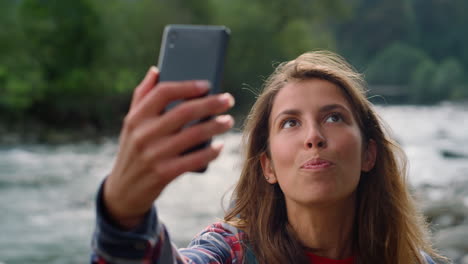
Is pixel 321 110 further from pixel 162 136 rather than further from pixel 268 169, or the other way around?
pixel 162 136

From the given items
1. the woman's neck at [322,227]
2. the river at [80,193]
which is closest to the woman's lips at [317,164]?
the woman's neck at [322,227]

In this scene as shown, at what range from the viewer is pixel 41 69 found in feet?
94.6

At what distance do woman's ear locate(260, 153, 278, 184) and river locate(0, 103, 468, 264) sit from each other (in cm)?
569

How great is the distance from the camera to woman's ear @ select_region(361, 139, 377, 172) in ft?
6.81

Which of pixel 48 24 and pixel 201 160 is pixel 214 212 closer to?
pixel 201 160

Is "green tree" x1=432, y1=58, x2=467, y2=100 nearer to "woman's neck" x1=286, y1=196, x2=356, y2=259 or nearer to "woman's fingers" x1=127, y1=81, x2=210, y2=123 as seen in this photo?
"woman's neck" x1=286, y1=196, x2=356, y2=259

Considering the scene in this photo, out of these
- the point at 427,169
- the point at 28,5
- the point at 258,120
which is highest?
the point at 258,120

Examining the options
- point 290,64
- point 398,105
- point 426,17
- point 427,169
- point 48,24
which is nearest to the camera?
point 290,64

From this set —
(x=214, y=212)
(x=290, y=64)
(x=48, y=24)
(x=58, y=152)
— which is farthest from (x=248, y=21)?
(x=290, y=64)

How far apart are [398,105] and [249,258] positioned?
51854mm

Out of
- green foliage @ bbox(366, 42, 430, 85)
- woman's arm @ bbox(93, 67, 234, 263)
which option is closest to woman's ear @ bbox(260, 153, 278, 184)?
woman's arm @ bbox(93, 67, 234, 263)

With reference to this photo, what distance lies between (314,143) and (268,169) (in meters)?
0.32

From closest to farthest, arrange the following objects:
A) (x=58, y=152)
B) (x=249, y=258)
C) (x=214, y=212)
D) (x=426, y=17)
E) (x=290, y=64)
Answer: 1. (x=249, y=258)
2. (x=290, y=64)
3. (x=214, y=212)
4. (x=58, y=152)
5. (x=426, y=17)

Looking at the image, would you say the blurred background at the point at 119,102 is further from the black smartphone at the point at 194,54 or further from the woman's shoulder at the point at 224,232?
the black smartphone at the point at 194,54
